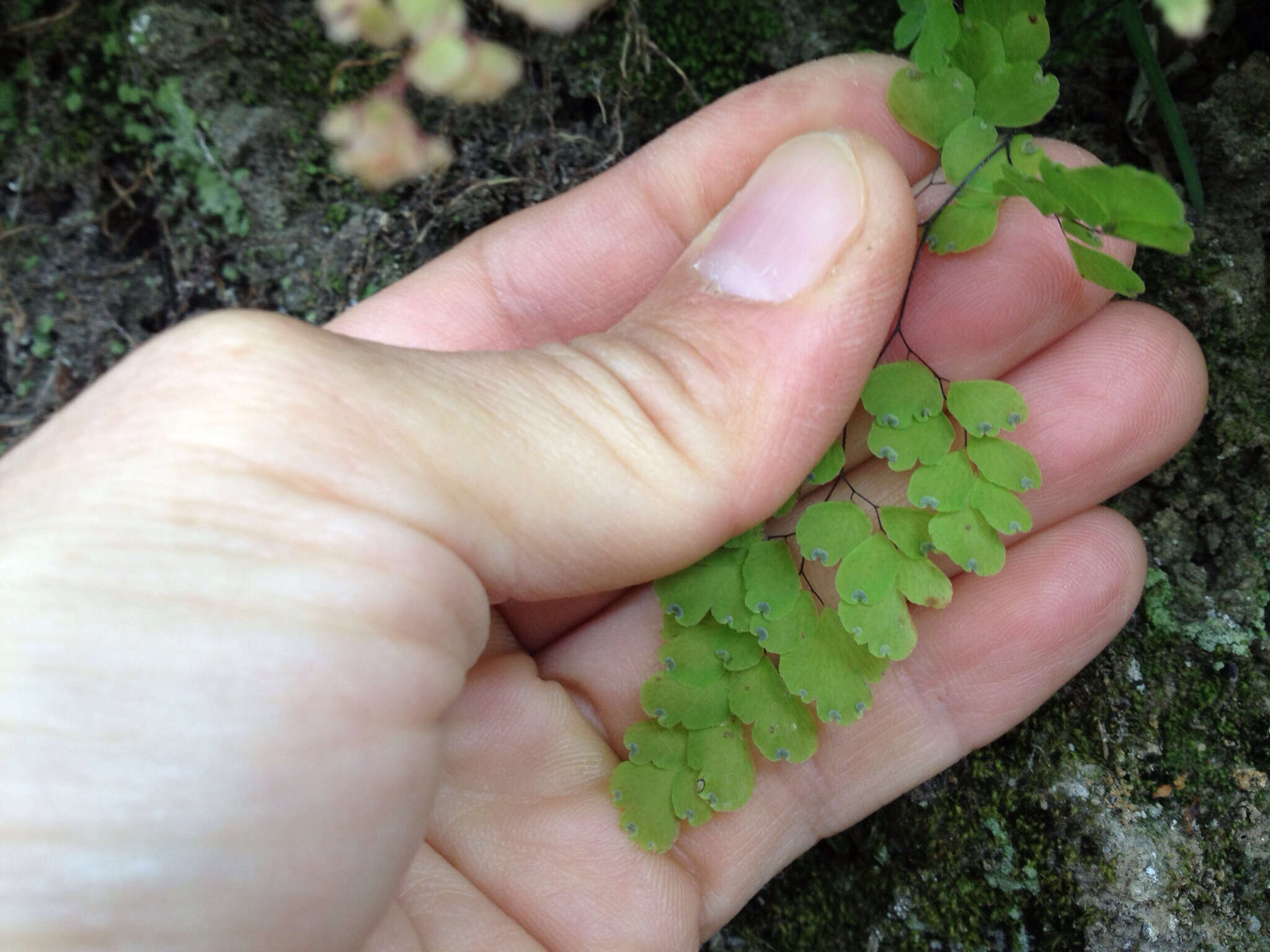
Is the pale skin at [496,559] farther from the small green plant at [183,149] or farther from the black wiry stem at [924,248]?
the small green plant at [183,149]

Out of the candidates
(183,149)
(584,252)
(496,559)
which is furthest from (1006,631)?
(183,149)

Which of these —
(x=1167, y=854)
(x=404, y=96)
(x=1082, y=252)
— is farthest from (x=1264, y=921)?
(x=404, y=96)

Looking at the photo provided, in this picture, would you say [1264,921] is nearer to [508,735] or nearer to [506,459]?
[508,735]

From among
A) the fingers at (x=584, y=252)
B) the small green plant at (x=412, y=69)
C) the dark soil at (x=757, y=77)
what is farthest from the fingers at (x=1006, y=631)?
the small green plant at (x=412, y=69)

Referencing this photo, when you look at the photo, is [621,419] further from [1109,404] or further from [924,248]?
[1109,404]

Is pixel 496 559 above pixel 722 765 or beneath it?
above

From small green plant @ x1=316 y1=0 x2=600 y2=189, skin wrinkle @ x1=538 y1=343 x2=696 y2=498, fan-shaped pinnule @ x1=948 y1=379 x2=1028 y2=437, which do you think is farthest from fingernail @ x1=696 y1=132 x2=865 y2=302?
small green plant @ x1=316 y1=0 x2=600 y2=189

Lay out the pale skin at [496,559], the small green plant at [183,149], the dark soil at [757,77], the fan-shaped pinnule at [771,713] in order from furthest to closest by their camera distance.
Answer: the small green plant at [183,149]
the dark soil at [757,77]
the fan-shaped pinnule at [771,713]
the pale skin at [496,559]
